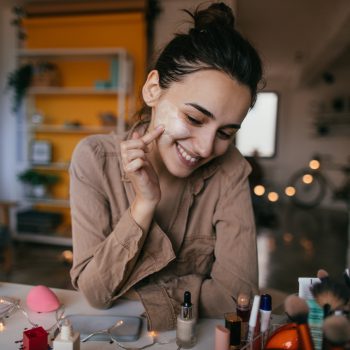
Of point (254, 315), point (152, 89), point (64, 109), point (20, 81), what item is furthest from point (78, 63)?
point (254, 315)

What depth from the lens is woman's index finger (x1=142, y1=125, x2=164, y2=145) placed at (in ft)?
2.51

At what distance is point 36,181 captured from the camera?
3.58m

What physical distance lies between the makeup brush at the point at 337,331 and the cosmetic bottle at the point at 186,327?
284 mm

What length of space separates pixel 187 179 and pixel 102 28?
3.15 meters

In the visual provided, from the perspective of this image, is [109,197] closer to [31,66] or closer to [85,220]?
[85,220]

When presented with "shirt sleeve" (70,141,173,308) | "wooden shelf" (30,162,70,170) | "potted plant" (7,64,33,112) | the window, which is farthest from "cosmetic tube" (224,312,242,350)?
the window

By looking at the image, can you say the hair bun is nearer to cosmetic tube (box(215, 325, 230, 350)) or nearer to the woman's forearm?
the woman's forearm

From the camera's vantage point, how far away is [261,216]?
5.18 meters

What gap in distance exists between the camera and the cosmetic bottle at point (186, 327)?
0.66 metres

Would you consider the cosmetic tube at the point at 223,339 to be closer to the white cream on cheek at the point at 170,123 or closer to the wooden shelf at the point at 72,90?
the white cream on cheek at the point at 170,123

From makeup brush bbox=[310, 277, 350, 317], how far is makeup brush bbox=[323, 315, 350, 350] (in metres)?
0.04

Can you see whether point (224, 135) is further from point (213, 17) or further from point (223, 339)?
point (223, 339)

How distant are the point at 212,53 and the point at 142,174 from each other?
0.97 feet

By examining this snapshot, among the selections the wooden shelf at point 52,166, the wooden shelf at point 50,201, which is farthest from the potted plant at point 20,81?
the wooden shelf at point 50,201
